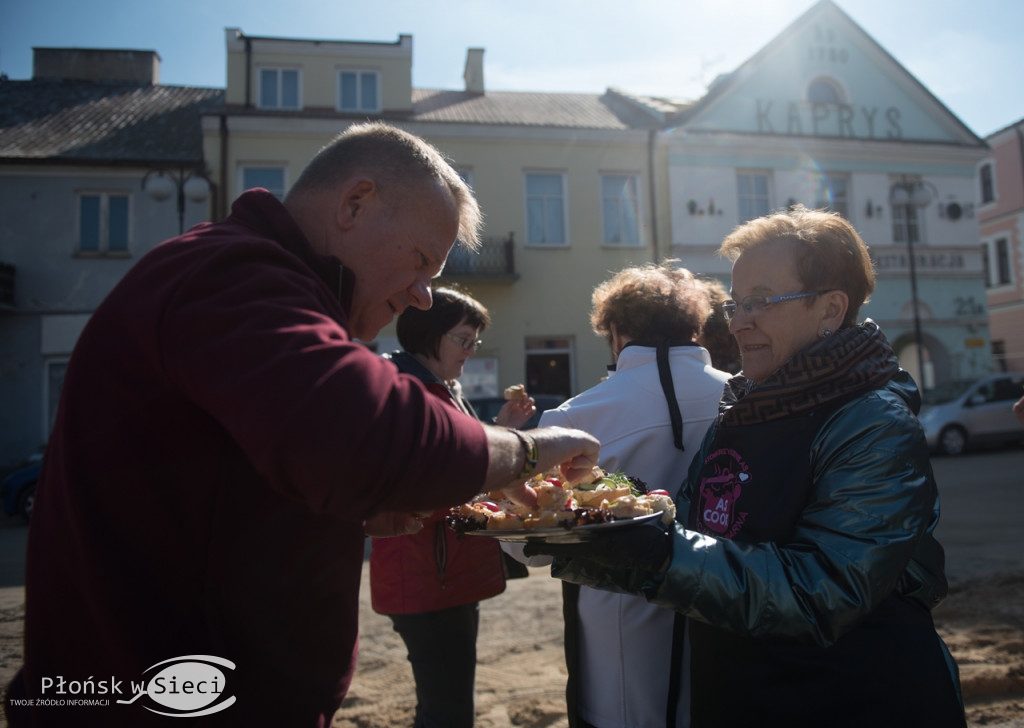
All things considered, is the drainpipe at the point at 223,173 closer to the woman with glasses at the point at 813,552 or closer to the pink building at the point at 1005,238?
the woman with glasses at the point at 813,552

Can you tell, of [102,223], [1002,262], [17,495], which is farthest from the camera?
[1002,262]

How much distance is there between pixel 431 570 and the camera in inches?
105

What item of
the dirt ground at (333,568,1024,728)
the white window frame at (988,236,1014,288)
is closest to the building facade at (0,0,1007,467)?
the white window frame at (988,236,1014,288)

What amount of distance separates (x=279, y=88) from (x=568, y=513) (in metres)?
17.7

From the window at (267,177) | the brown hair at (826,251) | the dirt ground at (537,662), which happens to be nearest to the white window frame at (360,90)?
the window at (267,177)

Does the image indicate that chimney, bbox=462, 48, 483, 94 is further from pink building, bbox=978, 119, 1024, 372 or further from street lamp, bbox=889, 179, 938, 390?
pink building, bbox=978, 119, 1024, 372

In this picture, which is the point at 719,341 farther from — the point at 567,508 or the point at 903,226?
the point at 903,226

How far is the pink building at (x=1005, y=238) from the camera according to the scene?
26.0 meters

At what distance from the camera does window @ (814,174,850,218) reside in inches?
712

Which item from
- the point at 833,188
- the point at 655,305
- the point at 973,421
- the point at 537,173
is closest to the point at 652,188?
the point at 537,173

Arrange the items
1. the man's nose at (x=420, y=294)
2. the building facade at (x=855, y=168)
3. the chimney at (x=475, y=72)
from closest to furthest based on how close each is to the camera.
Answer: the man's nose at (x=420, y=294), the building facade at (x=855, y=168), the chimney at (x=475, y=72)

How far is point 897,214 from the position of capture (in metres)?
18.7

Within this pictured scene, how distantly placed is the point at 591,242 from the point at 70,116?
45.0ft

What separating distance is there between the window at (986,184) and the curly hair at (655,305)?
3145cm
